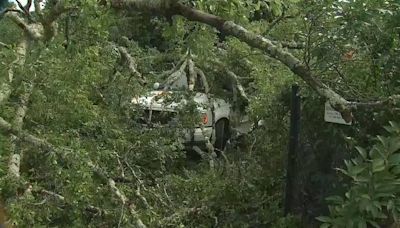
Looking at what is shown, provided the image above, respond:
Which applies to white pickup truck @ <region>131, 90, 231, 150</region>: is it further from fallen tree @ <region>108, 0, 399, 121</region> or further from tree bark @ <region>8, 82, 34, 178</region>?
fallen tree @ <region>108, 0, 399, 121</region>

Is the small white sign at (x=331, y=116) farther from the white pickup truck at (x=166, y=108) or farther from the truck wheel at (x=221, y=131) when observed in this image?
the truck wheel at (x=221, y=131)

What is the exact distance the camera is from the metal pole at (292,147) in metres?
4.70

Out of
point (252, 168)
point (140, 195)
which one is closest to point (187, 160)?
point (252, 168)

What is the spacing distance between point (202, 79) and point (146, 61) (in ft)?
2.36

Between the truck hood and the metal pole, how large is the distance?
2024mm

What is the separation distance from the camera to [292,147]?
478 centimetres

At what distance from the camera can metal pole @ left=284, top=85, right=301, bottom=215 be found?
4703mm

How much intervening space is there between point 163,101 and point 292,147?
2359mm

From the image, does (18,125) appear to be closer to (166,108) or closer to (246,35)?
(246,35)

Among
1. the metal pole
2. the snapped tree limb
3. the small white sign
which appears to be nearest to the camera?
the small white sign

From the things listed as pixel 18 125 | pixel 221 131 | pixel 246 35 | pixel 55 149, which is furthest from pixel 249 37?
pixel 221 131

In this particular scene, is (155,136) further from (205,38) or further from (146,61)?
(205,38)

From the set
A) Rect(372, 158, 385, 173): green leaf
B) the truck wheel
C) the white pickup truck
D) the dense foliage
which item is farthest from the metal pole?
the truck wheel

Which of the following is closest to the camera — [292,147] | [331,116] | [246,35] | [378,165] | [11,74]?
[378,165]
